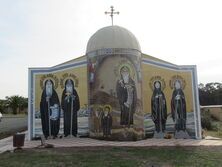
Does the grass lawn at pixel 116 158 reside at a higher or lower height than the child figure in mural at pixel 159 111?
lower

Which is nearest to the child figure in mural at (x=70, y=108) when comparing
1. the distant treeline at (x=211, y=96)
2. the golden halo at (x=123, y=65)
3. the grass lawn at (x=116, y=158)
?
the golden halo at (x=123, y=65)

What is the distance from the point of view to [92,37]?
17.7 metres

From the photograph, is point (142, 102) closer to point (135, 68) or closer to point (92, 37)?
point (135, 68)

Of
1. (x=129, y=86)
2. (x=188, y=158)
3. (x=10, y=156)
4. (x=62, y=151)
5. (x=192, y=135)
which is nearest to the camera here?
(x=188, y=158)

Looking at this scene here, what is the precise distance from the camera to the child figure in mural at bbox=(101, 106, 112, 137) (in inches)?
641

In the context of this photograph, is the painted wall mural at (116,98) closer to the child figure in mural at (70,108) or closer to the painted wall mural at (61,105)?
the painted wall mural at (61,105)

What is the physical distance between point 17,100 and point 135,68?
56.3 m

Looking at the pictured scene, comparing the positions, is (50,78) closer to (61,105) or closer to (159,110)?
(61,105)

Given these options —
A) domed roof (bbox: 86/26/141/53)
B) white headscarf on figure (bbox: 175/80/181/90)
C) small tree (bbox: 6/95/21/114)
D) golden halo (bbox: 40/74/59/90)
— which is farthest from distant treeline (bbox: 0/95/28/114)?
white headscarf on figure (bbox: 175/80/181/90)

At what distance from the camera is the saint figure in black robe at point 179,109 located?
58.4ft

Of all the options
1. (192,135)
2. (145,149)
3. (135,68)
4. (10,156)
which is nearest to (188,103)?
(192,135)

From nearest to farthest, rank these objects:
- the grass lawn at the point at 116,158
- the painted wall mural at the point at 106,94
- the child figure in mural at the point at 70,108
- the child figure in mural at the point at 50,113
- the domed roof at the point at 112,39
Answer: the grass lawn at the point at 116,158
the painted wall mural at the point at 106,94
the domed roof at the point at 112,39
the child figure in mural at the point at 50,113
the child figure in mural at the point at 70,108

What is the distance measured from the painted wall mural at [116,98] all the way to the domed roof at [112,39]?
1.91 feet

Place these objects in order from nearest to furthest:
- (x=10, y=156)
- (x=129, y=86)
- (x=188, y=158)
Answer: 1. (x=188, y=158)
2. (x=10, y=156)
3. (x=129, y=86)
